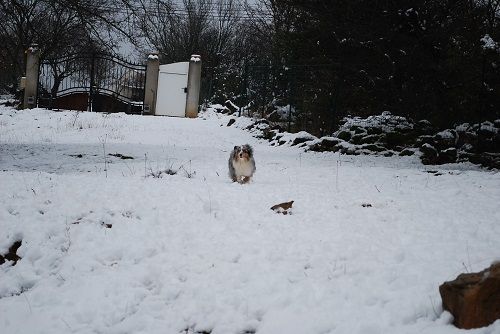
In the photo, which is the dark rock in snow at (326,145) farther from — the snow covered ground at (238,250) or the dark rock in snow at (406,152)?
the snow covered ground at (238,250)

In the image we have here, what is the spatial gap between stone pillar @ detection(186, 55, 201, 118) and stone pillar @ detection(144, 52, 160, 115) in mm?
1822

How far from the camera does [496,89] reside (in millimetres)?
9484

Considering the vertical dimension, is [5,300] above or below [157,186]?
below

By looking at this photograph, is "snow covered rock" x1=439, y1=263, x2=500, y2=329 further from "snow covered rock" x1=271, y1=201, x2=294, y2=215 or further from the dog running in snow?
the dog running in snow

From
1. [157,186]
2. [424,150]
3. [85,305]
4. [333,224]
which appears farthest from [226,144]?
[85,305]

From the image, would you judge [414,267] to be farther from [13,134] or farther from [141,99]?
[141,99]

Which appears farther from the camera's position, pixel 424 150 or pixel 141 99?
pixel 141 99

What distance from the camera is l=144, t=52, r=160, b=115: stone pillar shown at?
78.2 feet

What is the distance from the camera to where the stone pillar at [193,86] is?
950 inches

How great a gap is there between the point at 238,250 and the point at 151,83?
2062 centimetres

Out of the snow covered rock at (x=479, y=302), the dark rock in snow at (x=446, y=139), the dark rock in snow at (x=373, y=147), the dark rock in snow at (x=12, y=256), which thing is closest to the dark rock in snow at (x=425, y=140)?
the dark rock in snow at (x=446, y=139)

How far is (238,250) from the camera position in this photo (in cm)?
494

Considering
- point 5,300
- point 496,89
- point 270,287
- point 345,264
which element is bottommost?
point 5,300

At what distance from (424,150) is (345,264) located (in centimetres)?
680
